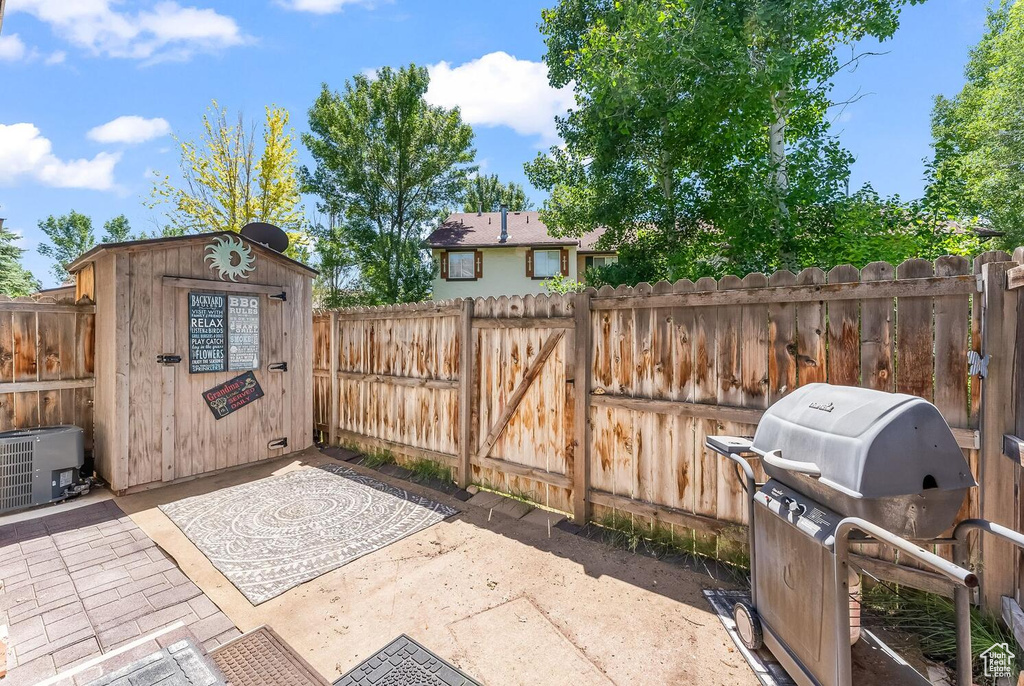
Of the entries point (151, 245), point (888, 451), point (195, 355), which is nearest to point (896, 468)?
point (888, 451)

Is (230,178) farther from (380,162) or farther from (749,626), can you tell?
(749,626)

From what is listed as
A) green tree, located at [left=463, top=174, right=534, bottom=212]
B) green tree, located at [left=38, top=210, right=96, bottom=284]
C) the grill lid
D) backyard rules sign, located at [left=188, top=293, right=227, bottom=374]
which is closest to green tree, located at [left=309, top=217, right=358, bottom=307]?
backyard rules sign, located at [left=188, top=293, right=227, bottom=374]

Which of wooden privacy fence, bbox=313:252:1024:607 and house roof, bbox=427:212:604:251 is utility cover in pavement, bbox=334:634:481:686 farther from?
house roof, bbox=427:212:604:251

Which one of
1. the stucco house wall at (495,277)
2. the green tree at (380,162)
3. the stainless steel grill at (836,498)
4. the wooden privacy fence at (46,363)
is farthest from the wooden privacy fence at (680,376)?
the stucco house wall at (495,277)

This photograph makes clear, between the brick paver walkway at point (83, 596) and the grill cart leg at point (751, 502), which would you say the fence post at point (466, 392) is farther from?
the grill cart leg at point (751, 502)

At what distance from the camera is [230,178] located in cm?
1271

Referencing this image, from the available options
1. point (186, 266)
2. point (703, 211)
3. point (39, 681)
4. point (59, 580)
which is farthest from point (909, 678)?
point (703, 211)

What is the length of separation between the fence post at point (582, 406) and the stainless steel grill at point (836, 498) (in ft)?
5.83

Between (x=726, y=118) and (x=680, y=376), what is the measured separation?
6644 mm

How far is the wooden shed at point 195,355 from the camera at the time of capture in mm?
4551

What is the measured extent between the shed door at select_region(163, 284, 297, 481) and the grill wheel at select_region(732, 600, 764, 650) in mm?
5773

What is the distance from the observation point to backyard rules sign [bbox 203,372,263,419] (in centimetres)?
523

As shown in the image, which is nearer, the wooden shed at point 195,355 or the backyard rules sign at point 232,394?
the wooden shed at point 195,355

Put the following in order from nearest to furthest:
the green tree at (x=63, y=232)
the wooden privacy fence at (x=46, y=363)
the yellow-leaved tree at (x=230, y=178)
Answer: the wooden privacy fence at (x=46, y=363), the yellow-leaved tree at (x=230, y=178), the green tree at (x=63, y=232)
